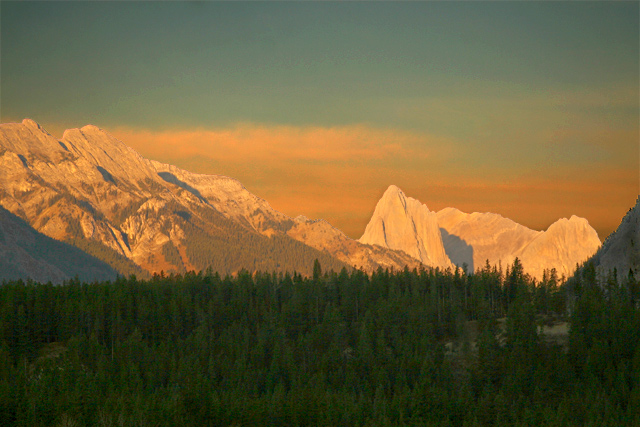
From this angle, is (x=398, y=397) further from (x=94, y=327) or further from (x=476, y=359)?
(x=94, y=327)

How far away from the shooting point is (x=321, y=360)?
159 m

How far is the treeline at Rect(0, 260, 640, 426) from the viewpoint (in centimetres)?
11198

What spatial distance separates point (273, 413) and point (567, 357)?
72.4 meters

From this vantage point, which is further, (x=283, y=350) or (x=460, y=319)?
(x=460, y=319)

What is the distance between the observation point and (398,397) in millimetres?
129500

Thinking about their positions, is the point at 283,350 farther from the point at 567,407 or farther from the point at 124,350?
the point at 567,407

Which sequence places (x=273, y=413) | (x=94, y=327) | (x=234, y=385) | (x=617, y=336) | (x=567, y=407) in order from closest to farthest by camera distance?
(x=273, y=413)
(x=567, y=407)
(x=234, y=385)
(x=617, y=336)
(x=94, y=327)

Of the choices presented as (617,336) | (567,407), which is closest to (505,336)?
(617,336)

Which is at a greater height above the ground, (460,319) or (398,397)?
(460,319)

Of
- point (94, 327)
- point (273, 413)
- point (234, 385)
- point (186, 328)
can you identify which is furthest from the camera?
point (186, 328)

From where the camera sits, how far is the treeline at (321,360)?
112 meters

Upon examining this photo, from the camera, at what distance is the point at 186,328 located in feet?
621

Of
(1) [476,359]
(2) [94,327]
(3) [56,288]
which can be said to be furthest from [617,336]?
(3) [56,288]

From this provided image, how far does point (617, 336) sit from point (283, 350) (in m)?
77.2
